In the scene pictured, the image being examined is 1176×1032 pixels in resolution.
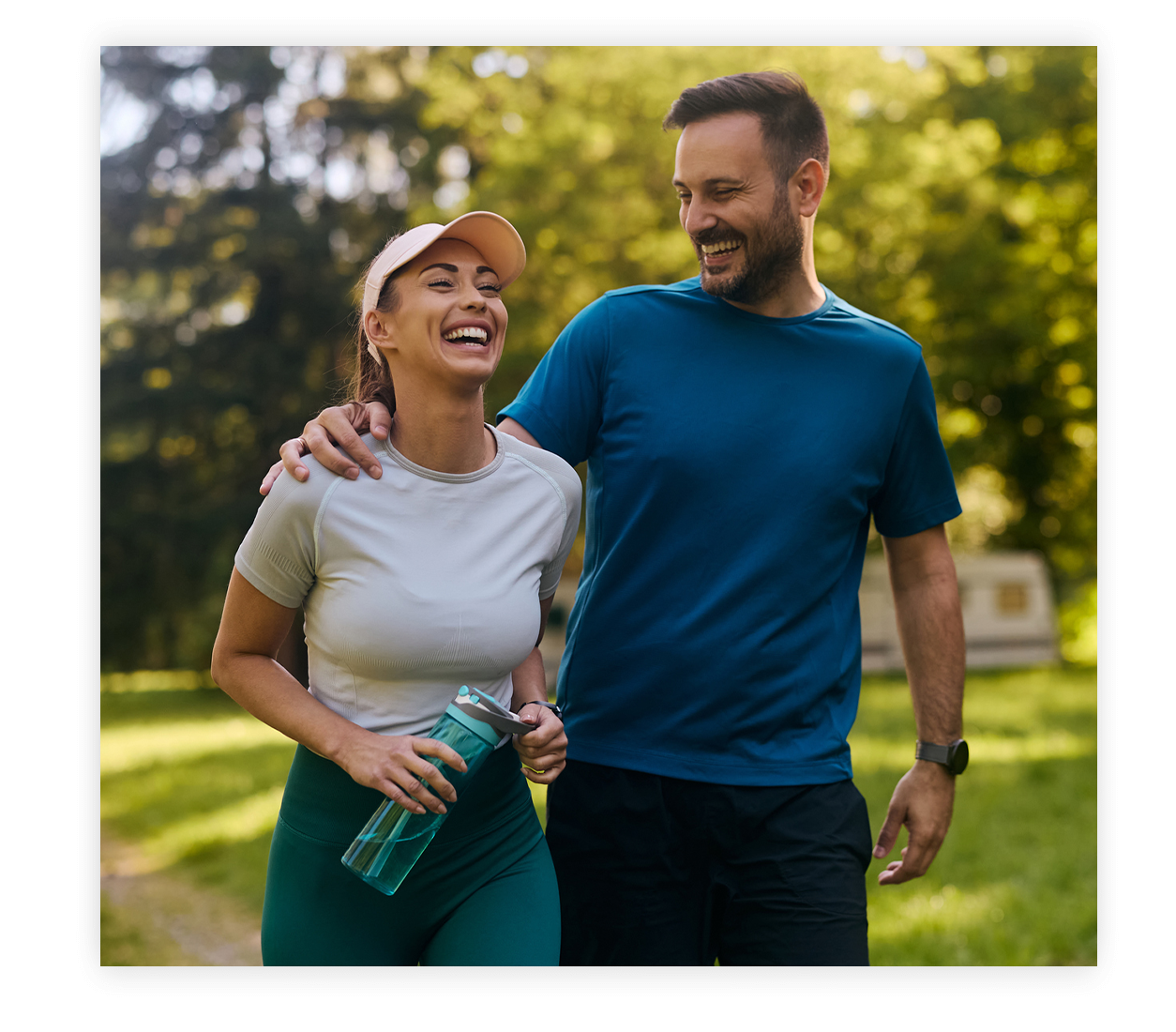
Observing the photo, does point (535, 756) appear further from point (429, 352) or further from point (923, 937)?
point (923, 937)

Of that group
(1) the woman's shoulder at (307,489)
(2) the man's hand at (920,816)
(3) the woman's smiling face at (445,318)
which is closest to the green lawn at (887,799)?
(1) the woman's shoulder at (307,489)

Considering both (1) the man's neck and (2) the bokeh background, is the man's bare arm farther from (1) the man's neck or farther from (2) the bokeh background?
(2) the bokeh background

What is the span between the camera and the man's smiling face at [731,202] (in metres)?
2.26

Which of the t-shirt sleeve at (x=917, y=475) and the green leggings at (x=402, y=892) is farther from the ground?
the t-shirt sleeve at (x=917, y=475)

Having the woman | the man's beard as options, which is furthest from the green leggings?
the man's beard

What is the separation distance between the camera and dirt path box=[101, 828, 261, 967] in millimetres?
3084

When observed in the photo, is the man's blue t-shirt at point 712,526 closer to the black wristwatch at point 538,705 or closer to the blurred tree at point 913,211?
the black wristwatch at point 538,705

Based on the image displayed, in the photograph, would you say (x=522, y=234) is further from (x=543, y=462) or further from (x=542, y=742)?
(x=542, y=742)

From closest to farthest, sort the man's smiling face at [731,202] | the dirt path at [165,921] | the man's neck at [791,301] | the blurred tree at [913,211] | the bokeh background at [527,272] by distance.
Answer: the man's smiling face at [731,202] → the man's neck at [791,301] → the dirt path at [165,921] → the bokeh background at [527,272] → the blurred tree at [913,211]

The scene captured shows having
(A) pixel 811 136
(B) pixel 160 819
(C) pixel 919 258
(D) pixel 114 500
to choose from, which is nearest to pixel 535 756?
(A) pixel 811 136

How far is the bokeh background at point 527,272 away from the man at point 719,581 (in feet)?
12.6

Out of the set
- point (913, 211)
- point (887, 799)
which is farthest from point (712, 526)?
point (913, 211)

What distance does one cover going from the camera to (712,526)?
2273mm

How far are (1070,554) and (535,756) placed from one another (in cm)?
1024
